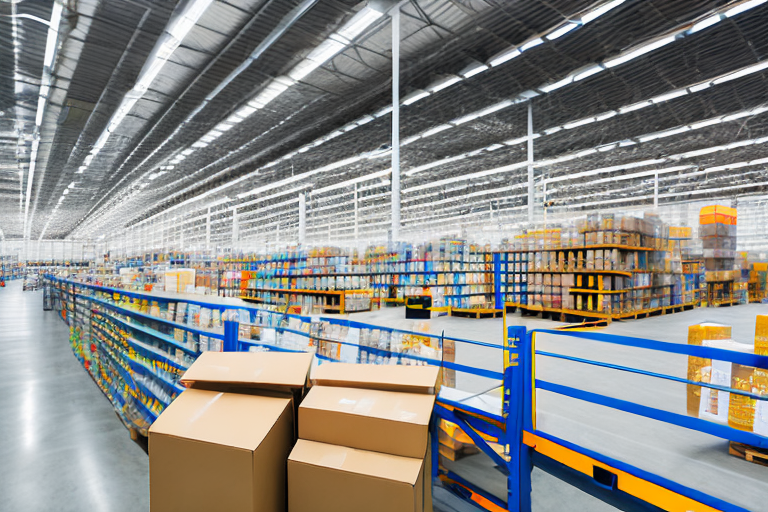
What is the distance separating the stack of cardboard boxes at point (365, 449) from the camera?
4.54ft

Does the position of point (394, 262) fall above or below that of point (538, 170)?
below

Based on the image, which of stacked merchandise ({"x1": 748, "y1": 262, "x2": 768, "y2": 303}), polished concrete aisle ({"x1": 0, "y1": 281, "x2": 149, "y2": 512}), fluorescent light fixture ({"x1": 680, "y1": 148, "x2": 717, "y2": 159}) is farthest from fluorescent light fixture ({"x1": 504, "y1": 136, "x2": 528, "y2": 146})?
polished concrete aisle ({"x1": 0, "y1": 281, "x2": 149, "y2": 512})

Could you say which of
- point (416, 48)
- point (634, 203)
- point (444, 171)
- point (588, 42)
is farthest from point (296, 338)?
point (634, 203)

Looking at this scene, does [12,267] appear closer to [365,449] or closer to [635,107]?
[635,107]

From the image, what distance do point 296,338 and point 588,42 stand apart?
7.77 meters

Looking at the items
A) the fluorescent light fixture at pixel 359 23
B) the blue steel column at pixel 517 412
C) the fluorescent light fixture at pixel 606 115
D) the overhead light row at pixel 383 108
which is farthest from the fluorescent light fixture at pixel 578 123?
the blue steel column at pixel 517 412

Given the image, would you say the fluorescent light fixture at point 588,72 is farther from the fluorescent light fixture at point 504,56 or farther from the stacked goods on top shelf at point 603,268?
the stacked goods on top shelf at point 603,268

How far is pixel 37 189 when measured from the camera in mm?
18203

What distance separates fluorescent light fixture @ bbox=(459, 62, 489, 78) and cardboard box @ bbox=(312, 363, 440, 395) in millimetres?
7800

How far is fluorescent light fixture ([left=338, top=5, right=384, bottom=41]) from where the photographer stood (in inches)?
259

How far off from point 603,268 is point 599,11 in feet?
14.2

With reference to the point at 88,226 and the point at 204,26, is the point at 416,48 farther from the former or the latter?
the point at 88,226

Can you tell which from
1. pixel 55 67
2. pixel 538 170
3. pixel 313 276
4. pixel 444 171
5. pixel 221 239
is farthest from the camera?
pixel 221 239

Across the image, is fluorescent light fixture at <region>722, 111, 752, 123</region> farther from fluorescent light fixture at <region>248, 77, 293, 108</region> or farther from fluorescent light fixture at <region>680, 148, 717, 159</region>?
A: fluorescent light fixture at <region>248, 77, 293, 108</region>
